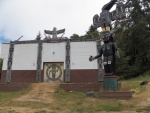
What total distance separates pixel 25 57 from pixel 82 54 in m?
6.41

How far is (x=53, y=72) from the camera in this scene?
86.9ft

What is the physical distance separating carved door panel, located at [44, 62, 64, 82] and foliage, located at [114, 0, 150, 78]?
18081 mm

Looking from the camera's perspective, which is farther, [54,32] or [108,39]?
[54,32]

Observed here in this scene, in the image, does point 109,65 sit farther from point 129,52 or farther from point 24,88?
point 129,52

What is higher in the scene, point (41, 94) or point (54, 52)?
point (54, 52)

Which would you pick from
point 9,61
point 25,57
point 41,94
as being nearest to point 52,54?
point 25,57

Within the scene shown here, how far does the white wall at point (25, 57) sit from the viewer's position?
26500 mm

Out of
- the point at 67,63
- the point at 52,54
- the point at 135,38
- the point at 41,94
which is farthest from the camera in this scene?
the point at 135,38

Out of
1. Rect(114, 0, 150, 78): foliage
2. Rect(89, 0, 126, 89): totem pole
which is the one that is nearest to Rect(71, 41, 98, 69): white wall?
Rect(89, 0, 126, 89): totem pole

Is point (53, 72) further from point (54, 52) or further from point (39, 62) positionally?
point (54, 52)

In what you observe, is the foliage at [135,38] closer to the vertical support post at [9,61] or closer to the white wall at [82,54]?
the white wall at [82,54]

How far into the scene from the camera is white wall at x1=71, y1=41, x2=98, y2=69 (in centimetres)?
2591

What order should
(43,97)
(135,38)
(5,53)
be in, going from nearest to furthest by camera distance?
(43,97), (5,53), (135,38)

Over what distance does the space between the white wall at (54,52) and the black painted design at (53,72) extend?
31.3 inches
